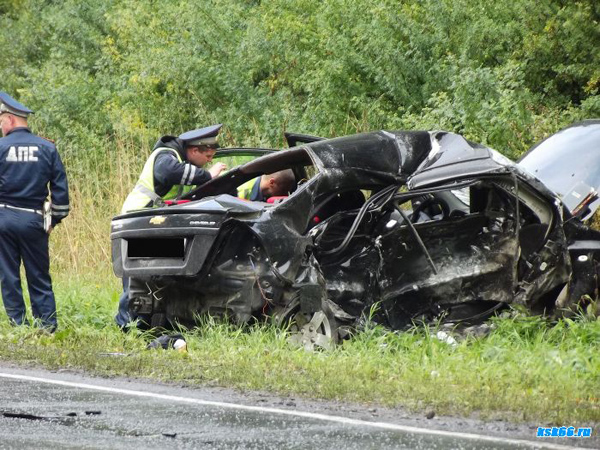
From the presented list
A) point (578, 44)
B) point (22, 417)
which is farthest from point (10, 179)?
point (578, 44)

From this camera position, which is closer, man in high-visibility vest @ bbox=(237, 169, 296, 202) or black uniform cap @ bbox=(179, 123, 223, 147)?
man in high-visibility vest @ bbox=(237, 169, 296, 202)

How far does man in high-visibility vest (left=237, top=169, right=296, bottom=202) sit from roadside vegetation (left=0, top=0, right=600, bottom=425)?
4.82 ft

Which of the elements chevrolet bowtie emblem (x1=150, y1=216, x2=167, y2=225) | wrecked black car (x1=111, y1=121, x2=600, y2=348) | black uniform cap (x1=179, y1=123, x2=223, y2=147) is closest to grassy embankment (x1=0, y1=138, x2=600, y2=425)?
wrecked black car (x1=111, y1=121, x2=600, y2=348)

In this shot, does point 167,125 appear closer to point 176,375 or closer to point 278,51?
point 278,51

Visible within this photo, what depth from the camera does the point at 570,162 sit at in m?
9.86

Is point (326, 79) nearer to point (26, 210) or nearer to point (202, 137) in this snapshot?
point (202, 137)

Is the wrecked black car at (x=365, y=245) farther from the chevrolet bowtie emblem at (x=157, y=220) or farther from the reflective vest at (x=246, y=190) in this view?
the reflective vest at (x=246, y=190)

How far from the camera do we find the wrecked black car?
827cm

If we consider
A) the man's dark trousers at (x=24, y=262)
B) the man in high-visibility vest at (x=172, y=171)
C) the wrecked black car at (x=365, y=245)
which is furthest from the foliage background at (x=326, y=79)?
the wrecked black car at (x=365, y=245)

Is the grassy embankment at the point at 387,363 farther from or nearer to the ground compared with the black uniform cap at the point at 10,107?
nearer to the ground

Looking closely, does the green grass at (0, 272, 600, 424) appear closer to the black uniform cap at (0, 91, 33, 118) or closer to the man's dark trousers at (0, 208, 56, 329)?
the man's dark trousers at (0, 208, 56, 329)

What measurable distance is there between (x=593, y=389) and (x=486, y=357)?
4.52 feet

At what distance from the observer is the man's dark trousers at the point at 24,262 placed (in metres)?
10.0

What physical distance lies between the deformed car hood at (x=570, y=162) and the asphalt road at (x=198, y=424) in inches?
156
